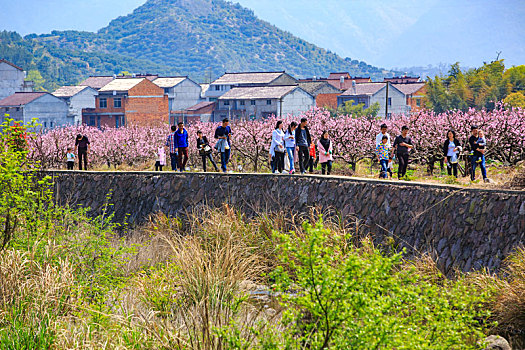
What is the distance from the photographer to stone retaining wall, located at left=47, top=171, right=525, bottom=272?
12.8m

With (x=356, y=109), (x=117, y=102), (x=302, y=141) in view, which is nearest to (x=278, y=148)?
(x=302, y=141)

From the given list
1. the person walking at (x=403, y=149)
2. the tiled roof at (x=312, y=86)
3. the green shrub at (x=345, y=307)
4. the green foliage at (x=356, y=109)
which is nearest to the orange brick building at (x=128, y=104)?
the tiled roof at (x=312, y=86)

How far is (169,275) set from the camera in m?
12.0

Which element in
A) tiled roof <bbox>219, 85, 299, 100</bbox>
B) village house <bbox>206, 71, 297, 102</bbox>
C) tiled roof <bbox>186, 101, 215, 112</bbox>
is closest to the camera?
tiled roof <bbox>219, 85, 299, 100</bbox>

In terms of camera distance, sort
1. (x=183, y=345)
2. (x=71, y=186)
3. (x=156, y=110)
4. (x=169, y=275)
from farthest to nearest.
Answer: (x=156, y=110), (x=71, y=186), (x=169, y=275), (x=183, y=345)

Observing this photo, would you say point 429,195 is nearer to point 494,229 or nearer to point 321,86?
point 494,229

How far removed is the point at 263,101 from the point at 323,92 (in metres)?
14.1

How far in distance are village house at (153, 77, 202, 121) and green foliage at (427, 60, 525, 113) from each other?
32236 mm

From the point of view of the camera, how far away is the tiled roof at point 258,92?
3041 inches

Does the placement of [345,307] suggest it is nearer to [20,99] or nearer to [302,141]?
[302,141]

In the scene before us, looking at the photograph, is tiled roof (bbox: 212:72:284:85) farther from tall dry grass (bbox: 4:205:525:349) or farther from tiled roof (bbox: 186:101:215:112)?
tall dry grass (bbox: 4:205:525:349)

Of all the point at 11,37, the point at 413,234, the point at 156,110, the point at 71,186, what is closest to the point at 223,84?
the point at 156,110

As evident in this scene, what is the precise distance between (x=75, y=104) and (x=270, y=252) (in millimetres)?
80828

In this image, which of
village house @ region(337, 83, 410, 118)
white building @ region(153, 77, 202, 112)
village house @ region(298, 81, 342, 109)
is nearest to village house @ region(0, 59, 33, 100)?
white building @ region(153, 77, 202, 112)
